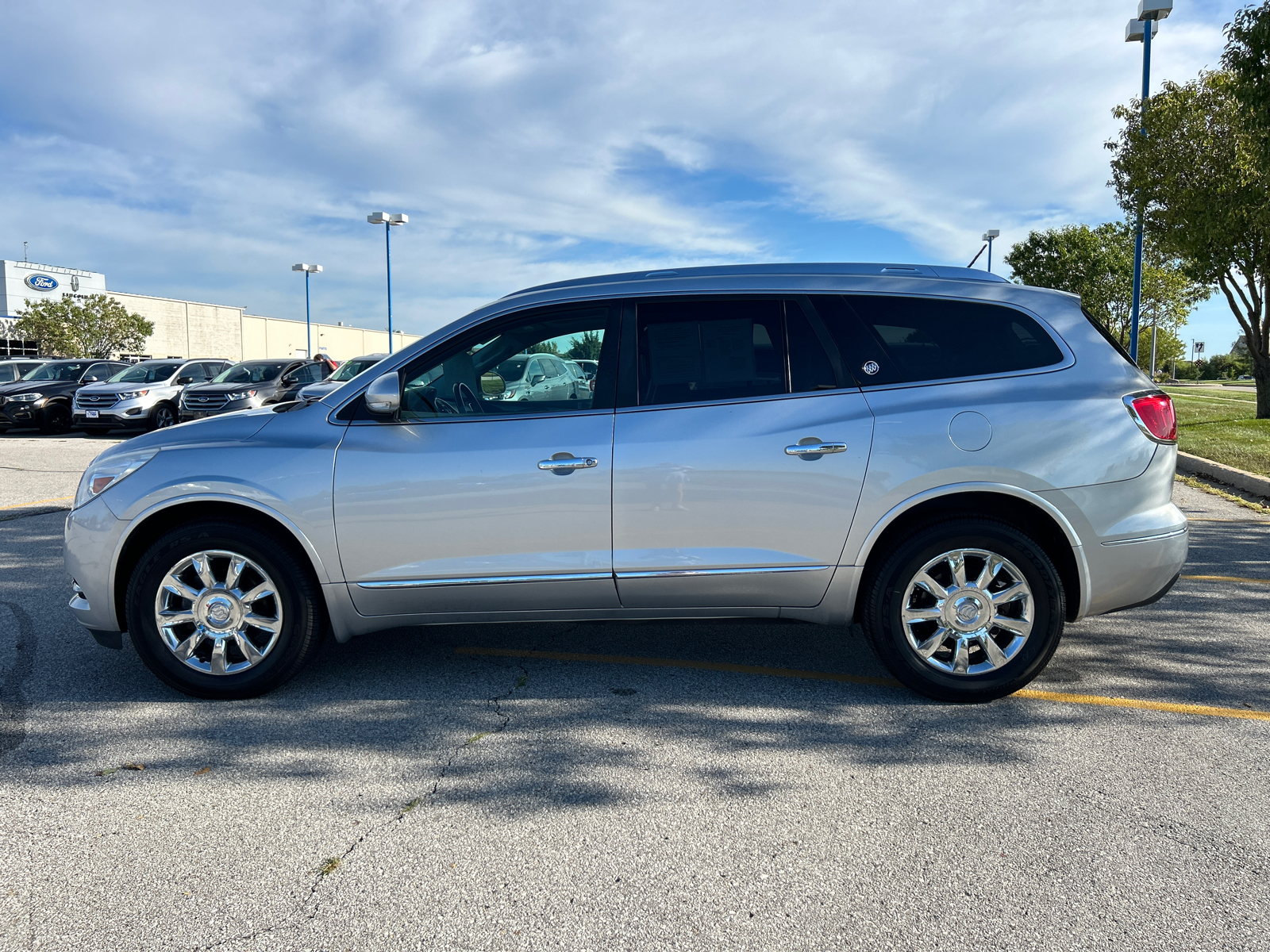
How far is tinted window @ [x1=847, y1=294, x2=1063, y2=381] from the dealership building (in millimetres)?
61716

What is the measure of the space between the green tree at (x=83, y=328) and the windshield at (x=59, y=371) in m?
35.5

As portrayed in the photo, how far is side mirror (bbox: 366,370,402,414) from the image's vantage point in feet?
13.3

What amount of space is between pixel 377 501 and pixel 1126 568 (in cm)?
327

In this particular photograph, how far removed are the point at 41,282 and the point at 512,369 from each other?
7781 centimetres

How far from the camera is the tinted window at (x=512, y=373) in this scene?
4176mm

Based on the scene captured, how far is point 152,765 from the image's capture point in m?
3.58

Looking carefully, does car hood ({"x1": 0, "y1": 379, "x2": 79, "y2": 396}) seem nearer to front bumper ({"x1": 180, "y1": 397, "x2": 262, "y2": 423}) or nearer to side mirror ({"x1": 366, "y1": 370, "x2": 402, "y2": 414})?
front bumper ({"x1": 180, "y1": 397, "x2": 262, "y2": 423})

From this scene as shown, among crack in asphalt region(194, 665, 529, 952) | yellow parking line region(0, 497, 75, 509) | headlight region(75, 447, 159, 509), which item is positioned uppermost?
headlight region(75, 447, 159, 509)

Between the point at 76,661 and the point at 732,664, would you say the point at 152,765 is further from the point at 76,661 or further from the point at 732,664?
the point at 732,664

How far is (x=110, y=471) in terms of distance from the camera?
4.28 metres

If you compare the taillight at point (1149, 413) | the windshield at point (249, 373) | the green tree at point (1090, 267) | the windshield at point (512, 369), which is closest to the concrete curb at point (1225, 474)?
the taillight at point (1149, 413)

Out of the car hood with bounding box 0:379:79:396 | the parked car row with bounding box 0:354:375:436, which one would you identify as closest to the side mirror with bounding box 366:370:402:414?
the parked car row with bounding box 0:354:375:436

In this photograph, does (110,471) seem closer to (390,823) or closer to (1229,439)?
(390,823)

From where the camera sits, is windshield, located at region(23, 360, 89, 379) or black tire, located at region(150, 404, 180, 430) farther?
windshield, located at region(23, 360, 89, 379)
